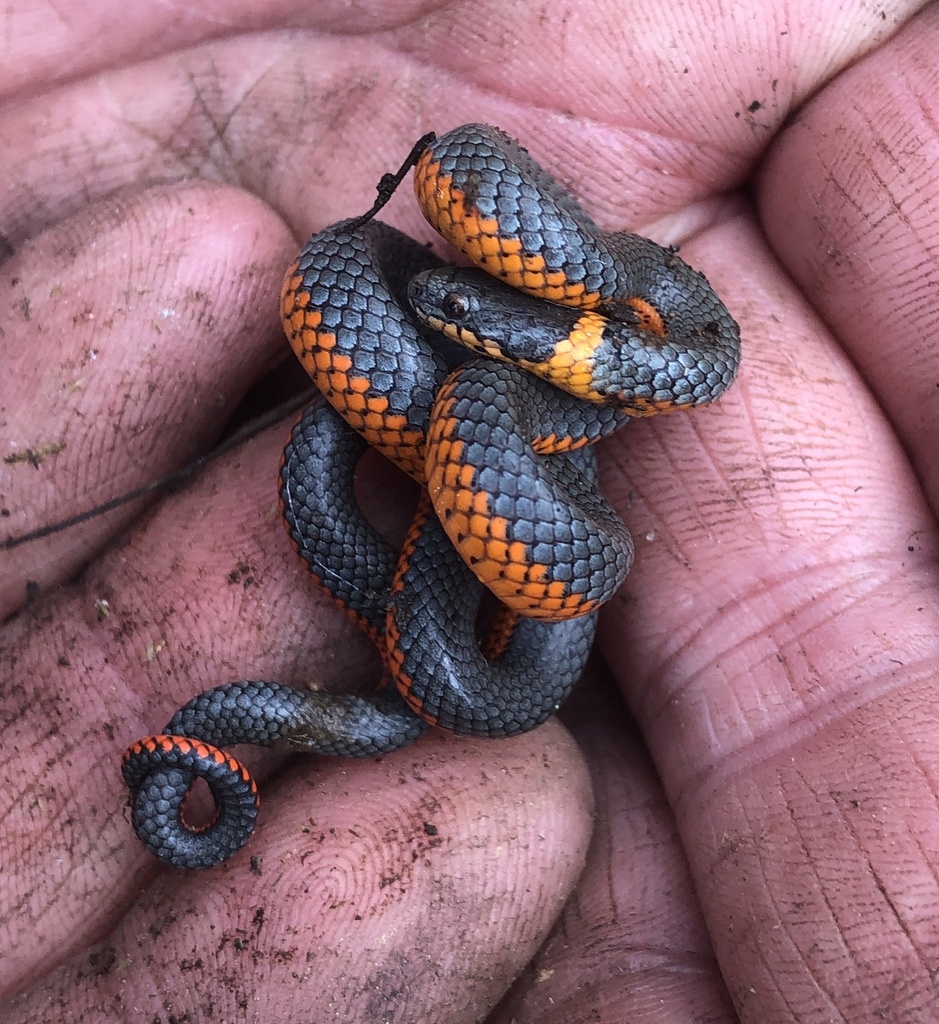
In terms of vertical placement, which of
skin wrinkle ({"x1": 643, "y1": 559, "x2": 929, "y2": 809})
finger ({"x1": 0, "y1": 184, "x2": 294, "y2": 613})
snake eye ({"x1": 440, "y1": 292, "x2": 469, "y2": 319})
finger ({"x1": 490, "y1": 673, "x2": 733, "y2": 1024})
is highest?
finger ({"x1": 0, "y1": 184, "x2": 294, "y2": 613})

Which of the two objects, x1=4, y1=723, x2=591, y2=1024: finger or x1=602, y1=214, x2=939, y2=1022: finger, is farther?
x1=4, y1=723, x2=591, y2=1024: finger

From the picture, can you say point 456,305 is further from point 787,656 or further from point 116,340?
point 787,656

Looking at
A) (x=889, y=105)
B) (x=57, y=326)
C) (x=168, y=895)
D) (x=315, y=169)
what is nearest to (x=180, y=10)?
(x=315, y=169)

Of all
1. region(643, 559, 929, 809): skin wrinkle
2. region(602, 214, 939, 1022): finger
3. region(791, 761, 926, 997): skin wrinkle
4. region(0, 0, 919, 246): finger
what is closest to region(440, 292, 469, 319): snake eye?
region(0, 0, 919, 246): finger

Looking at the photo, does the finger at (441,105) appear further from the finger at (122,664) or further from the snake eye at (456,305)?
the finger at (122,664)

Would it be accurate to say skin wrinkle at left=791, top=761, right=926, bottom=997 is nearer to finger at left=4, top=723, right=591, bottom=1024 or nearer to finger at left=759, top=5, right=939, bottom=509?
finger at left=4, top=723, right=591, bottom=1024

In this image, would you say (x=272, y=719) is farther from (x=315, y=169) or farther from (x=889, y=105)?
(x=889, y=105)

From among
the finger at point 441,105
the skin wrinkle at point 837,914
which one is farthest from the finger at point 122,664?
the skin wrinkle at point 837,914
